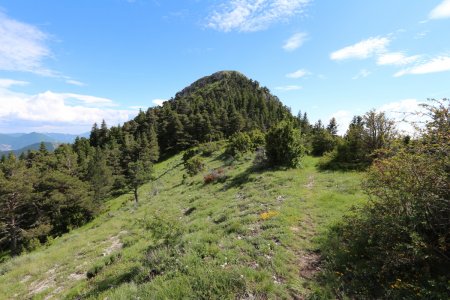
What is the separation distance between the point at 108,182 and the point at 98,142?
37770 millimetres

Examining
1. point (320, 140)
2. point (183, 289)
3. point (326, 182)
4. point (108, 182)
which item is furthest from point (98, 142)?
point (183, 289)

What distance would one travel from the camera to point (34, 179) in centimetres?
4225

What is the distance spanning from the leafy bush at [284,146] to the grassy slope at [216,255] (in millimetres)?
6237

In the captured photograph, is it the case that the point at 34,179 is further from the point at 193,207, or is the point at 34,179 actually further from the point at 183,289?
the point at 183,289

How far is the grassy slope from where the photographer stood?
288 inches

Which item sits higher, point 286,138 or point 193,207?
point 286,138

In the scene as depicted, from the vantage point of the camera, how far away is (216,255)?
28.9 ft

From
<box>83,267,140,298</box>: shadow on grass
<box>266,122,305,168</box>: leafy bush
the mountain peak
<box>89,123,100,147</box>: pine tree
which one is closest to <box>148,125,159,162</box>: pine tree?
<box>89,123,100,147</box>: pine tree

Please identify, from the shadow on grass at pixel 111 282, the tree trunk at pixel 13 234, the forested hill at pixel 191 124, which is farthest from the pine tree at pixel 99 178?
the shadow on grass at pixel 111 282

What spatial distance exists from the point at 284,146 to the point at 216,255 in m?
18.5

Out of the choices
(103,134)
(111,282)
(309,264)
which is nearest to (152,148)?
(103,134)

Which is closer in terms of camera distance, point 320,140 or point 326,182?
point 326,182

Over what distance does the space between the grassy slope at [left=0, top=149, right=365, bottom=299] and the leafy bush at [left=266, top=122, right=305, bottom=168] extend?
6.24m

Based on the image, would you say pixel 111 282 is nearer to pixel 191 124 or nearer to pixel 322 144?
pixel 322 144
